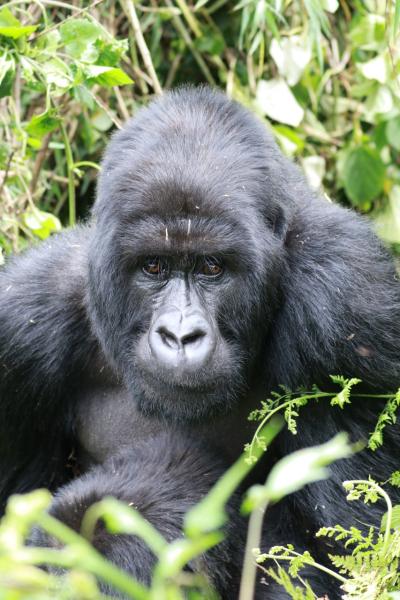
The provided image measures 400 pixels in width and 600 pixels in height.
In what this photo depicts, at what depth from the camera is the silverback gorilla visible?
3.00m

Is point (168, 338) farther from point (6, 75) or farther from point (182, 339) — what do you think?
point (6, 75)

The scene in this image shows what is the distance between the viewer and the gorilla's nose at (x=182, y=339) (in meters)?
2.87

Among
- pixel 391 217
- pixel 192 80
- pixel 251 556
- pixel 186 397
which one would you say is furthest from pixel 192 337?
pixel 192 80

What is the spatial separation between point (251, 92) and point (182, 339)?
317 cm

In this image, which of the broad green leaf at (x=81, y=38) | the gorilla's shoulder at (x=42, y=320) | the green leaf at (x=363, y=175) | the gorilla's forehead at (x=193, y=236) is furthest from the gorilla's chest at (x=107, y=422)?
the green leaf at (x=363, y=175)

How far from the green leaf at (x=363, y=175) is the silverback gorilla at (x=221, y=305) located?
6.88 ft

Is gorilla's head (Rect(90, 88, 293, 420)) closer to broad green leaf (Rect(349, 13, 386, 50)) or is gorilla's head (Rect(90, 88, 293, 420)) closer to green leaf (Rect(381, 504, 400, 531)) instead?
green leaf (Rect(381, 504, 400, 531))

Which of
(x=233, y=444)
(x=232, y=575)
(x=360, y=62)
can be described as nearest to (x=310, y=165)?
(x=360, y=62)

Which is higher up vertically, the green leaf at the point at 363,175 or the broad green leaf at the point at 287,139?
the broad green leaf at the point at 287,139

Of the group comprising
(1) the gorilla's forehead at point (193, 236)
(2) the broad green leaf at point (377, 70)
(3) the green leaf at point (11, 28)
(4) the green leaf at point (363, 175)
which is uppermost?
(3) the green leaf at point (11, 28)

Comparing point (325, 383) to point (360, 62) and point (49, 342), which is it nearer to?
point (49, 342)

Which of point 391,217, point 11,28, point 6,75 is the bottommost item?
point 391,217

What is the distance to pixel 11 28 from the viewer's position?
3830 millimetres

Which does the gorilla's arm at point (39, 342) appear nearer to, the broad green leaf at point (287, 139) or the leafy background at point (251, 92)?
the leafy background at point (251, 92)
